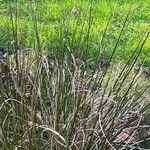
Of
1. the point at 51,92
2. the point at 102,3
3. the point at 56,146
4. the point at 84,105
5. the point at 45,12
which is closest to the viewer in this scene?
the point at 56,146

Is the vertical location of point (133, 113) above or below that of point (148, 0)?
above

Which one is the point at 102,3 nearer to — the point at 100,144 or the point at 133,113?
the point at 133,113

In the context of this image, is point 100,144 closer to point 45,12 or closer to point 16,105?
point 16,105

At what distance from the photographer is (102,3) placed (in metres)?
8.45

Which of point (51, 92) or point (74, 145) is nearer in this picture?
point (74, 145)

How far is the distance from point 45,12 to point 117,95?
152 inches

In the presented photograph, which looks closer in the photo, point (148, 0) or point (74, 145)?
point (74, 145)

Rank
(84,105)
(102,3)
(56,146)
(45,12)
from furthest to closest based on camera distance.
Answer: (102,3)
(45,12)
(84,105)
(56,146)

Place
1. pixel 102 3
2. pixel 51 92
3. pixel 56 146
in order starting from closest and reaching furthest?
pixel 56 146 < pixel 51 92 < pixel 102 3

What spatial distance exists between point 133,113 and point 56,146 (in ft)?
2.60

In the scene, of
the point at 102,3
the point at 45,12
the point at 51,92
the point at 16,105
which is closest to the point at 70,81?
the point at 51,92

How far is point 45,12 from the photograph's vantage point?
7738 mm

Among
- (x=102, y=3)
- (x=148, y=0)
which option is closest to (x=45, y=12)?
(x=102, y=3)

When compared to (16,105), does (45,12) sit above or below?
below
